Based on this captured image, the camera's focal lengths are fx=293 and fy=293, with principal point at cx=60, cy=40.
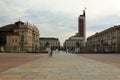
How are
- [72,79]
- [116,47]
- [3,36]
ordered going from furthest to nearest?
1. [3,36]
2. [116,47]
3. [72,79]

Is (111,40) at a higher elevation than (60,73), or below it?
higher

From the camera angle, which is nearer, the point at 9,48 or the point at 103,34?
the point at 9,48

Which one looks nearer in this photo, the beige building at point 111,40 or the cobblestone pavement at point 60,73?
the cobblestone pavement at point 60,73

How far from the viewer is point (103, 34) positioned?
13600 cm

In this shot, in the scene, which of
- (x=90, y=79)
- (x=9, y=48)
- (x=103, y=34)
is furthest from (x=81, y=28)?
(x=90, y=79)

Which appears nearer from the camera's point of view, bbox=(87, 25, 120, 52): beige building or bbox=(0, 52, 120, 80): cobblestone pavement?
bbox=(0, 52, 120, 80): cobblestone pavement

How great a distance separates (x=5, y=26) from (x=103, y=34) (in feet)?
156

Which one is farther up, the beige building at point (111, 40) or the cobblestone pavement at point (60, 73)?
the beige building at point (111, 40)

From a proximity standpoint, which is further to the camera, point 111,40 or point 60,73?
point 111,40

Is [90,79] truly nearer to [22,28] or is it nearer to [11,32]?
[22,28]

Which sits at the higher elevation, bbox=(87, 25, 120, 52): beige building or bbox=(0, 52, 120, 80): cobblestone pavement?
bbox=(87, 25, 120, 52): beige building

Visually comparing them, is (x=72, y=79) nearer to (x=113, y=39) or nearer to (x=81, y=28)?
(x=113, y=39)

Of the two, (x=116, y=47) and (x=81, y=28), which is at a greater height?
(x=81, y=28)

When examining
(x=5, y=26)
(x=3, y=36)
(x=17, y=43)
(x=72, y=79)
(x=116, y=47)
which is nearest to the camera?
(x=72, y=79)
